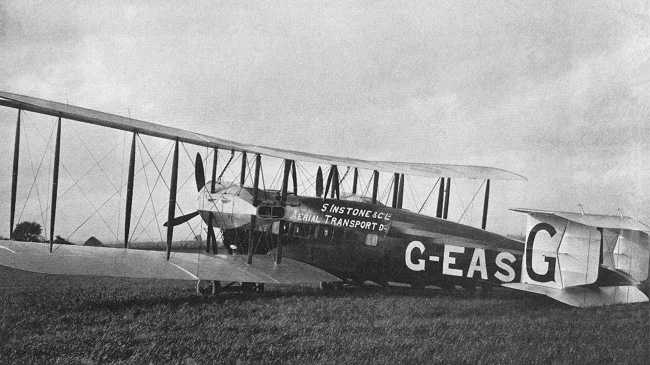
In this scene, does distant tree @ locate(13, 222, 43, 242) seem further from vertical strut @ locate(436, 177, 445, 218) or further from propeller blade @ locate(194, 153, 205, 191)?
vertical strut @ locate(436, 177, 445, 218)

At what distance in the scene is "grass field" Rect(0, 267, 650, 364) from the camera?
17.1 ft

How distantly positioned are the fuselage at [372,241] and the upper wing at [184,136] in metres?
0.86

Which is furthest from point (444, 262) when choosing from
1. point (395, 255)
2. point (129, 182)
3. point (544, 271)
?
point (129, 182)

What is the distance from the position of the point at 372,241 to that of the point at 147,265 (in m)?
4.06

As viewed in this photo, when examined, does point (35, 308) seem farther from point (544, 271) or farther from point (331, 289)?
point (544, 271)

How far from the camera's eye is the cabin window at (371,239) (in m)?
9.74

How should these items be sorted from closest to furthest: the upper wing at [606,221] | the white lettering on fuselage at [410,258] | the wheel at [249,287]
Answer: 1. the upper wing at [606,221]
2. the white lettering on fuselage at [410,258]
3. the wheel at [249,287]

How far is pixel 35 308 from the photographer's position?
7137 millimetres

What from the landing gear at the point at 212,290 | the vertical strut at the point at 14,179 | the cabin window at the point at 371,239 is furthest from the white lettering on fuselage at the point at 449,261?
the vertical strut at the point at 14,179

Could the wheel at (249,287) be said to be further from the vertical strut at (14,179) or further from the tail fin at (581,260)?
the tail fin at (581,260)

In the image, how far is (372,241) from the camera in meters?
9.77

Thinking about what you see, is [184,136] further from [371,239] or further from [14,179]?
[371,239]

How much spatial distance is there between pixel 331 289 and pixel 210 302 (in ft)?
9.67

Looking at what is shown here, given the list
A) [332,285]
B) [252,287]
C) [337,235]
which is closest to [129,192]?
[252,287]
